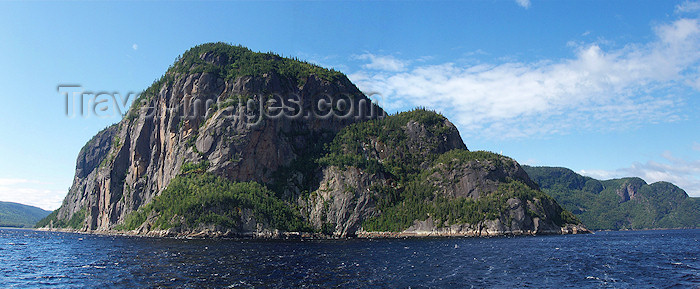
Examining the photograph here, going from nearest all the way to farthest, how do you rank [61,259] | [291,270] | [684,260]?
[291,270] → [684,260] → [61,259]

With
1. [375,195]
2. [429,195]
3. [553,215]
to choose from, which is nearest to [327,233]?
[375,195]

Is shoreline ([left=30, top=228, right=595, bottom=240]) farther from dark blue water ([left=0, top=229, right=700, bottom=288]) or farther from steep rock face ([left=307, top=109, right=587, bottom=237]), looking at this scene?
dark blue water ([left=0, top=229, right=700, bottom=288])

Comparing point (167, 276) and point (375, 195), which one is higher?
point (375, 195)

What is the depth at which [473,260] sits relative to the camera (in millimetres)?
81750

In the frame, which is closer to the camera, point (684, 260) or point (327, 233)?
point (684, 260)

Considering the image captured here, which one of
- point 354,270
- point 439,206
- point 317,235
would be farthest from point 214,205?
point 354,270

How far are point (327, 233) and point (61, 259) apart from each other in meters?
106

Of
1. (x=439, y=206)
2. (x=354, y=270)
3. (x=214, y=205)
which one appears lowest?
(x=354, y=270)

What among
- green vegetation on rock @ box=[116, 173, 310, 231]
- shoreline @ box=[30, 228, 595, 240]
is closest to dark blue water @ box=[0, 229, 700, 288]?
shoreline @ box=[30, 228, 595, 240]

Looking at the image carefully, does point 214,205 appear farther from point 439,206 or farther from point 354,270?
point 354,270

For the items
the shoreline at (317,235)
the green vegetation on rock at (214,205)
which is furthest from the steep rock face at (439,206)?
the green vegetation on rock at (214,205)

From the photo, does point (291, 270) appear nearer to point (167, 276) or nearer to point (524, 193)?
A: point (167, 276)

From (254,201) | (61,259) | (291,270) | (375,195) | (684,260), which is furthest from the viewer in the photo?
(375,195)

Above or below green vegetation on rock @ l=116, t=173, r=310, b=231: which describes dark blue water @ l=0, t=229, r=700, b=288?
below
